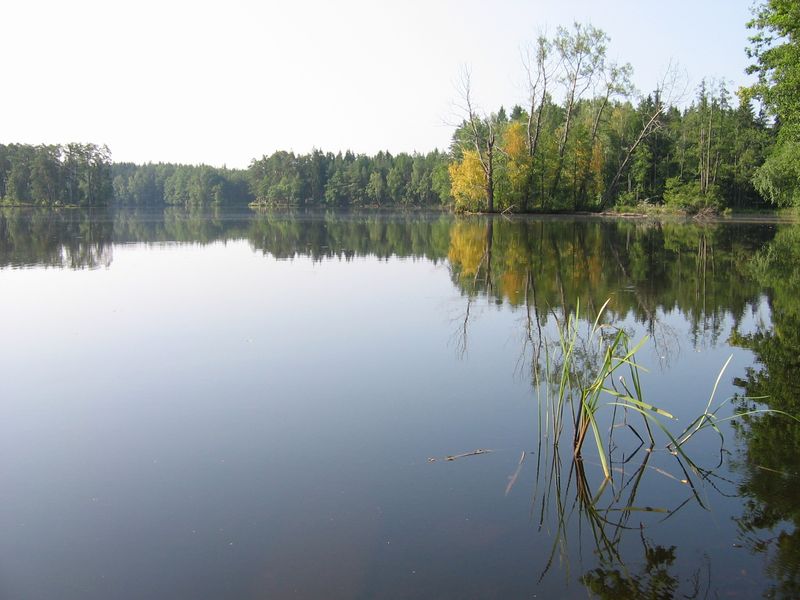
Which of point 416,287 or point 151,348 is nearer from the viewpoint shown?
point 151,348

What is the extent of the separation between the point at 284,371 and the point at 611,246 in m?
19.2

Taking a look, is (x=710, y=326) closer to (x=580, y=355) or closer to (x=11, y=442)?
(x=580, y=355)

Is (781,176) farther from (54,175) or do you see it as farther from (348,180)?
(54,175)

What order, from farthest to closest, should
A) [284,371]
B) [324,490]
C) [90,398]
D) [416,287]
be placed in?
1. [416,287]
2. [284,371]
3. [90,398]
4. [324,490]

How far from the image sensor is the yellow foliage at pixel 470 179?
5416 centimetres

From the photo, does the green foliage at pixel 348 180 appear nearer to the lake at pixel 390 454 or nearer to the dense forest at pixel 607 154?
the dense forest at pixel 607 154

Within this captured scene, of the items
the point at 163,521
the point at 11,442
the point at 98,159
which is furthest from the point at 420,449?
the point at 98,159

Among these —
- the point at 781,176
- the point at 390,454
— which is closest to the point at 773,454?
the point at 390,454

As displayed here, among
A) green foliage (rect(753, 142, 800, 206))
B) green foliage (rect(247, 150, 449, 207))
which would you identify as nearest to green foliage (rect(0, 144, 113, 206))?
green foliage (rect(247, 150, 449, 207))

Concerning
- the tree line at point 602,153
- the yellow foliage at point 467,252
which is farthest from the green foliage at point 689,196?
the yellow foliage at point 467,252

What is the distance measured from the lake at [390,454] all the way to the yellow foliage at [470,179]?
4355cm

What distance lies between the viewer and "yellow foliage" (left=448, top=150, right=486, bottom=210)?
178 feet

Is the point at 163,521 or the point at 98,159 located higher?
the point at 98,159

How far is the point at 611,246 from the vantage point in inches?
947
